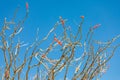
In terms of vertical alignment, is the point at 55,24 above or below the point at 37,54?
above

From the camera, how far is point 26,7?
5250 mm

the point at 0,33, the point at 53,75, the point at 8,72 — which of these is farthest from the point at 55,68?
the point at 0,33

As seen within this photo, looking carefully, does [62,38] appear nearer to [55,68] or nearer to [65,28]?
[65,28]

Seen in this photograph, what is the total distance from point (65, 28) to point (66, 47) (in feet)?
1.27

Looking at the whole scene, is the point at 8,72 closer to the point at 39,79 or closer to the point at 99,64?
the point at 39,79

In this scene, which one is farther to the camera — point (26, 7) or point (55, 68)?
point (26, 7)

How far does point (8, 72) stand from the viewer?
4527mm

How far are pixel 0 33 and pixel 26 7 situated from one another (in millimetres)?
716

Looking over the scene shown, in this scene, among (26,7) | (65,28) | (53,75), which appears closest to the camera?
(53,75)

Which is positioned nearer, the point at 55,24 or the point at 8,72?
the point at 8,72

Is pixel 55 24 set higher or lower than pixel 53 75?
higher

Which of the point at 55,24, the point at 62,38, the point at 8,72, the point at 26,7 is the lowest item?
the point at 8,72

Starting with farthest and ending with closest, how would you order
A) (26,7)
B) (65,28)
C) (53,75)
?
(26,7)
(65,28)
(53,75)

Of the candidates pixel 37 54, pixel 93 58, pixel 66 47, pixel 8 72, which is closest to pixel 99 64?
pixel 93 58
